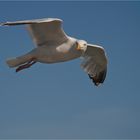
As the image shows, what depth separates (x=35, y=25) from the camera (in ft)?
34.6

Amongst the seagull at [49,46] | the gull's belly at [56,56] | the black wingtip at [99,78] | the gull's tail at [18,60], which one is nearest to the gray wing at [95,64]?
the black wingtip at [99,78]

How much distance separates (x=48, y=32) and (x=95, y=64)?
2.52m

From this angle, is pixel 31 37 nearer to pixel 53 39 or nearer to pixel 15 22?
pixel 53 39

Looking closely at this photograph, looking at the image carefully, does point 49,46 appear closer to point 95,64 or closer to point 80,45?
point 80,45

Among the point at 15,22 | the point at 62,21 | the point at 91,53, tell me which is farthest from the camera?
the point at 91,53

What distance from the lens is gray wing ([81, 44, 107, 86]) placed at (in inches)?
485

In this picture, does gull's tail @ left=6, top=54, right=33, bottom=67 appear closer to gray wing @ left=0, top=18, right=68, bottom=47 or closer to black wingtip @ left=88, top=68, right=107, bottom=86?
gray wing @ left=0, top=18, right=68, bottom=47

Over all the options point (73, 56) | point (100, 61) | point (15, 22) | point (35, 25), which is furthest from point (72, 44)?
point (100, 61)

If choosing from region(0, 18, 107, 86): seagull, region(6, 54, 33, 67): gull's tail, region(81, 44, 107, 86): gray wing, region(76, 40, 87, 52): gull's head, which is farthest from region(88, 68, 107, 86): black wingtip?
region(6, 54, 33, 67): gull's tail

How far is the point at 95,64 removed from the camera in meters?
12.8

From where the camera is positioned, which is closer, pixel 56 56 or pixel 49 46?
pixel 56 56

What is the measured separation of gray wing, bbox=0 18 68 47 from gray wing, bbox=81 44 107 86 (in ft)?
5.47

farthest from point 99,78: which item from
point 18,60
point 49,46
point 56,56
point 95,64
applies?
point 18,60

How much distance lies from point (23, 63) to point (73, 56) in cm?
105
